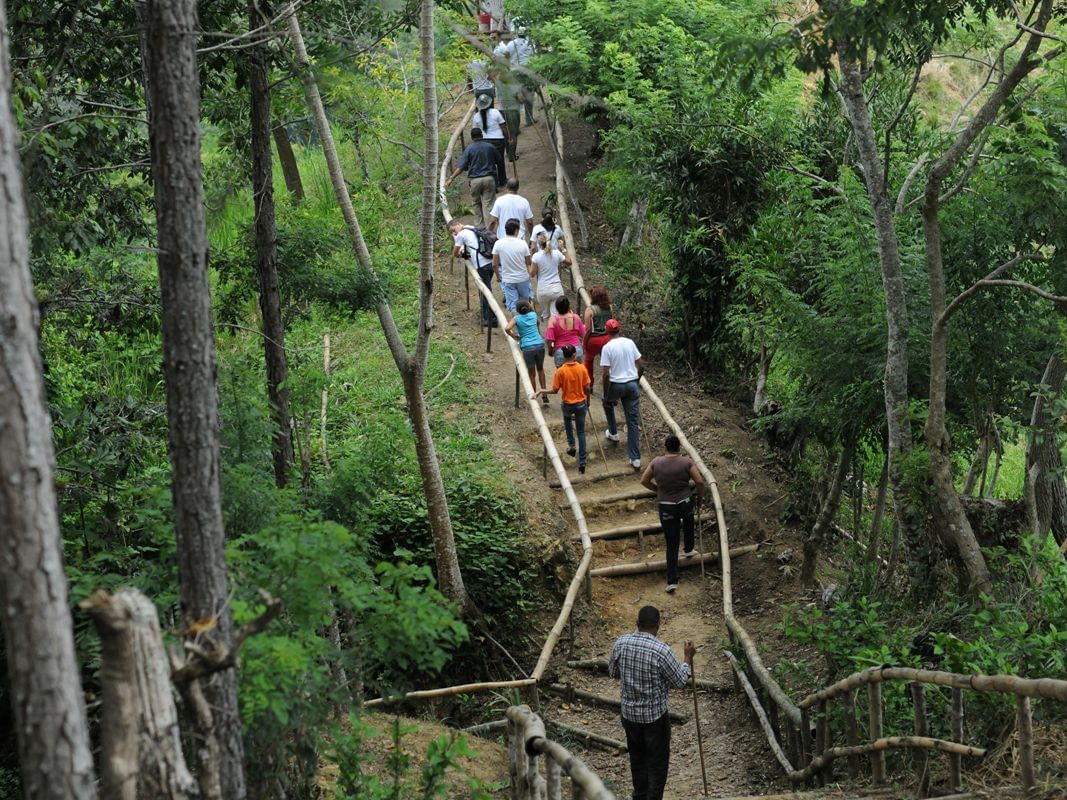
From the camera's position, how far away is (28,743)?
11.6ft

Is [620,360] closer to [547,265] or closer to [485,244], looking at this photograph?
[547,265]

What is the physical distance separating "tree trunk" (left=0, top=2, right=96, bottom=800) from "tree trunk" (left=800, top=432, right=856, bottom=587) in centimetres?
862

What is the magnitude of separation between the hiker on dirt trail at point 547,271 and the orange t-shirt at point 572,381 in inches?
85.0

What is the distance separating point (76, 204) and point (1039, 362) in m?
7.87

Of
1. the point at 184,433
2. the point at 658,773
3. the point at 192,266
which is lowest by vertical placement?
the point at 658,773

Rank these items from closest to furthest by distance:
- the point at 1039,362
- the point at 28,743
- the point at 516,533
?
1. the point at 28,743
2. the point at 1039,362
3. the point at 516,533

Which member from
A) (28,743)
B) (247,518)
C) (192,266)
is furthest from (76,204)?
(28,743)

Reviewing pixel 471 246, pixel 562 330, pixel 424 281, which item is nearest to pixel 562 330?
pixel 562 330

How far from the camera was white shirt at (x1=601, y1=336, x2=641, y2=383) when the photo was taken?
12.9 m

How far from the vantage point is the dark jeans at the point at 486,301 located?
16.1 metres

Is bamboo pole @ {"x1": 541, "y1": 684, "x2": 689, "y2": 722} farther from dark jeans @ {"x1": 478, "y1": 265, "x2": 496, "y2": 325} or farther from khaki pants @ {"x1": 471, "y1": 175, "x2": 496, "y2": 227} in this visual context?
khaki pants @ {"x1": 471, "y1": 175, "x2": 496, "y2": 227}

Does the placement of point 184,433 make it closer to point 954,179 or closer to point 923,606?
point 923,606

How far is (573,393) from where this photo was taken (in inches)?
506

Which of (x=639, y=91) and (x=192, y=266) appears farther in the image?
(x=639, y=91)
